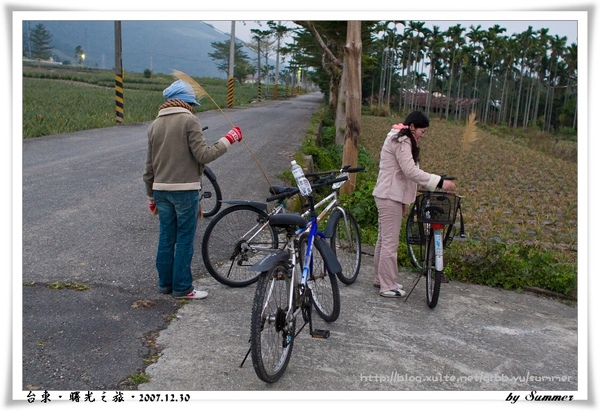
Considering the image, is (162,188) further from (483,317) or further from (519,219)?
(519,219)

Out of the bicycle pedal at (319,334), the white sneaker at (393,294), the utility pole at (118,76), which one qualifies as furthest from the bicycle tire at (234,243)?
the utility pole at (118,76)

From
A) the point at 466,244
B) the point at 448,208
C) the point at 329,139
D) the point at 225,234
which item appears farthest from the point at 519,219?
the point at 329,139

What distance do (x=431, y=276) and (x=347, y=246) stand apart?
3.36 ft

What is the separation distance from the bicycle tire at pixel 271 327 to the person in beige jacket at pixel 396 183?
5.47ft

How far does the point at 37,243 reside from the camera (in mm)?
5523

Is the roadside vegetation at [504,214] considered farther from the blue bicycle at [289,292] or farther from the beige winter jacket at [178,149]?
the beige winter jacket at [178,149]

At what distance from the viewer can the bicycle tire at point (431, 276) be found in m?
4.78

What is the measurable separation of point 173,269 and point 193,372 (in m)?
1.21

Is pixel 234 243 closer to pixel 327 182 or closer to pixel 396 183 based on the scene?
pixel 327 182

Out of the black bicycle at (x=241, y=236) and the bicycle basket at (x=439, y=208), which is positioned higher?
the bicycle basket at (x=439, y=208)

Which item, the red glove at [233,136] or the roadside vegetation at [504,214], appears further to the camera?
the roadside vegetation at [504,214]

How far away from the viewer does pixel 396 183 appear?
4887 mm

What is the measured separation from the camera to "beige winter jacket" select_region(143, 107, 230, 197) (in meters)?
4.21
